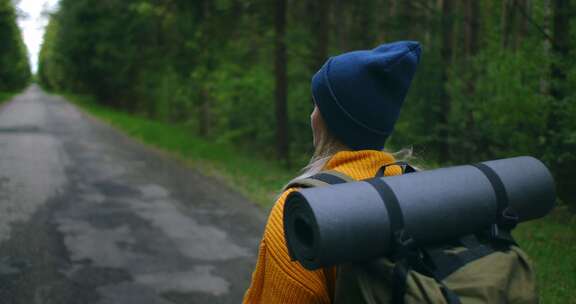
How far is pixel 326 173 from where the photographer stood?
1.67 m

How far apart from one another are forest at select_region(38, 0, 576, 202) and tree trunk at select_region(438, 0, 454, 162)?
2cm

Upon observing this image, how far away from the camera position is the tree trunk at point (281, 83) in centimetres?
1410

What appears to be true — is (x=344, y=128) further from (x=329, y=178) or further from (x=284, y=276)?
(x=284, y=276)

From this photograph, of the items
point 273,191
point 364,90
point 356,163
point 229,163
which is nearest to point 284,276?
point 356,163

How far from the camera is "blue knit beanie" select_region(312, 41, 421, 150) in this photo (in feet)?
5.45

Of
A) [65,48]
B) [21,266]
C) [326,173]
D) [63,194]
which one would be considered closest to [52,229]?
[21,266]

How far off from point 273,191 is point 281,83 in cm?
445

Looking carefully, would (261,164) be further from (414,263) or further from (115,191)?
(414,263)

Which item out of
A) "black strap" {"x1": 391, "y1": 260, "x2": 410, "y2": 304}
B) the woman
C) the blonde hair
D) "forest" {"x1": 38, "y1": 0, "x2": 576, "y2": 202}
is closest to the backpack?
"black strap" {"x1": 391, "y1": 260, "x2": 410, "y2": 304}

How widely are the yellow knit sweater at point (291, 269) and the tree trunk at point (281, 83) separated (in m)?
11.9

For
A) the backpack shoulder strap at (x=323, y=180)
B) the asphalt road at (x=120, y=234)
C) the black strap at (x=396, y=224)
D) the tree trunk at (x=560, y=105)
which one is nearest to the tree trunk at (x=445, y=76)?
the tree trunk at (x=560, y=105)

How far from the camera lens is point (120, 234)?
730 cm

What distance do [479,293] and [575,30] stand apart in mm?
6877

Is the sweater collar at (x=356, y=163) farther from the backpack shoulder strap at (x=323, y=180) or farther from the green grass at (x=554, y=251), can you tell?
the green grass at (x=554, y=251)
